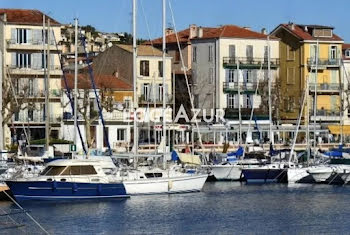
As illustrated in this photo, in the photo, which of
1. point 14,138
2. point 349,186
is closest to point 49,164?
point 349,186

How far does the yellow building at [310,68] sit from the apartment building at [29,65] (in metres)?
24.8

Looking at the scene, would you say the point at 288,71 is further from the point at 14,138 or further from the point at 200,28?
the point at 14,138

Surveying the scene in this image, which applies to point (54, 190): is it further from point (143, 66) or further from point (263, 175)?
point (143, 66)

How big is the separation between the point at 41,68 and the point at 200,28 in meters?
21.9

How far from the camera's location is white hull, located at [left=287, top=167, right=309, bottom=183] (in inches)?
2692

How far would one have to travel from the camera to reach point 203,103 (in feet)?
343

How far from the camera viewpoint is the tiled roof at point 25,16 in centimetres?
8831

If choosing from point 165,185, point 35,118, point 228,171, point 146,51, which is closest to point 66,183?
point 165,185

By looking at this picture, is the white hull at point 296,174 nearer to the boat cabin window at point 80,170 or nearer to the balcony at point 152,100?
the boat cabin window at point 80,170

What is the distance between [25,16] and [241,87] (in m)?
23.7

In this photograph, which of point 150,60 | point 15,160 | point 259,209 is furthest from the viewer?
point 150,60

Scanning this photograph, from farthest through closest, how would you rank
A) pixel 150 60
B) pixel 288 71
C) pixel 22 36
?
pixel 288 71 < pixel 150 60 < pixel 22 36

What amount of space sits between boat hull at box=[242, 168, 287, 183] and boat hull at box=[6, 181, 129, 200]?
16282 mm

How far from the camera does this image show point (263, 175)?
68.9m
